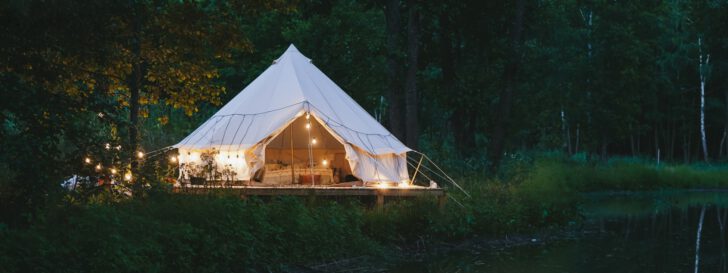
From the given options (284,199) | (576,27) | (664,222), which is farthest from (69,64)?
(576,27)

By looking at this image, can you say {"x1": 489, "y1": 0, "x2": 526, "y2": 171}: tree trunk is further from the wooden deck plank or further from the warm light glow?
the wooden deck plank

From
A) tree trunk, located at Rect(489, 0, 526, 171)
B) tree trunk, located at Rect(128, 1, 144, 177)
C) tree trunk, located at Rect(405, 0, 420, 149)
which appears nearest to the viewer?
tree trunk, located at Rect(128, 1, 144, 177)

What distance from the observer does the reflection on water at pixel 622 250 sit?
13781 millimetres

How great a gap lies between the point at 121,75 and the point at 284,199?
353cm

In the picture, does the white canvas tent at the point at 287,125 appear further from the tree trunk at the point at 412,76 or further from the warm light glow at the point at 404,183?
the tree trunk at the point at 412,76

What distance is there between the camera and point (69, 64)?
13.0m

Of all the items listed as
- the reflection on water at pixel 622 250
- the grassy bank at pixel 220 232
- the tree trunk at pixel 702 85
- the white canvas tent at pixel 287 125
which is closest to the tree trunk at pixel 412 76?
the white canvas tent at pixel 287 125

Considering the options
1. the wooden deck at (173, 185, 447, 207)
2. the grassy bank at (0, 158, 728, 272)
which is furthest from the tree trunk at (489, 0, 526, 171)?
the wooden deck at (173, 185, 447, 207)

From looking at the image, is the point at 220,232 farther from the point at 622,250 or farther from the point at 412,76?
the point at 412,76

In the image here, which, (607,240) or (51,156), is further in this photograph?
(607,240)

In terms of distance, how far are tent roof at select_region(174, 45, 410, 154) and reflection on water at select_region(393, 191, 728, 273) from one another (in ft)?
13.2

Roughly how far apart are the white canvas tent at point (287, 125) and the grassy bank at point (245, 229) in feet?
5.10

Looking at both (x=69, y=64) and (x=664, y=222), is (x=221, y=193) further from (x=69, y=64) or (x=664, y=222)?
(x=664, y=222)

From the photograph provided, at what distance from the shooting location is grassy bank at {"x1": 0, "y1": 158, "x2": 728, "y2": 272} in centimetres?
943
